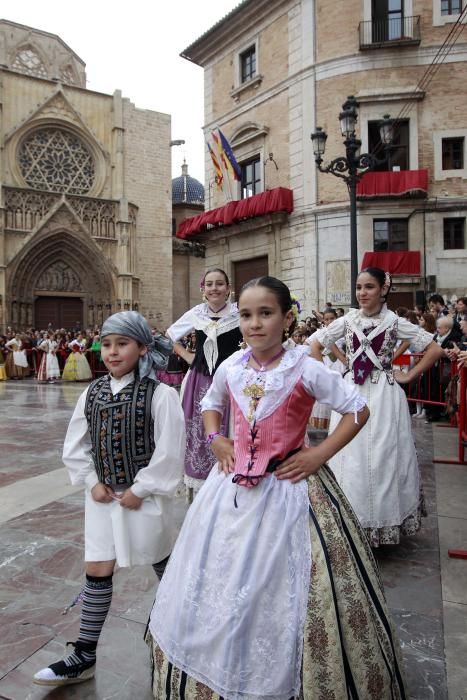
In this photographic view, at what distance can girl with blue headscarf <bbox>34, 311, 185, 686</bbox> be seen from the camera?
227 cm

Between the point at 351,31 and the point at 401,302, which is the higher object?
the point at 351,31

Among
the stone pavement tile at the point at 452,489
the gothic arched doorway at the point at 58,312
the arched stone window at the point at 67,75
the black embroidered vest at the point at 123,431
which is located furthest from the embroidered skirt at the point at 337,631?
the arched stone window at the point at 67,75

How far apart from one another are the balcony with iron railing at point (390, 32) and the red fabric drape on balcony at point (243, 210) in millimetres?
4954

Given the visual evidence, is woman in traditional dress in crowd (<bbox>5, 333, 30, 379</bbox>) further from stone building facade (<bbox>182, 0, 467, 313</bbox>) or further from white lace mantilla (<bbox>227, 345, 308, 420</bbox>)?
white lace mantilla (<bbox>227, 345, 308, 420</bbox>)

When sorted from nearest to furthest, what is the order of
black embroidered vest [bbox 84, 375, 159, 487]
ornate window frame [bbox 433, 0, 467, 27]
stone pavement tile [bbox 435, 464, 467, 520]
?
black embroidered vest [bbox 84, 375, 159, 487] < stone pavement tile [bbox 435, 464, 467, 520] < ornate window frame [bbox 433, 0, 467, 27]

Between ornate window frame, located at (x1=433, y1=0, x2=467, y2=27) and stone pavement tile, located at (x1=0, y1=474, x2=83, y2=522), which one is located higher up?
ornate window frame, located at (x1=433, y1=0, x2=467, y2=27)

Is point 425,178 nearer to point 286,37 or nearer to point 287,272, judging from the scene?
point 287,272

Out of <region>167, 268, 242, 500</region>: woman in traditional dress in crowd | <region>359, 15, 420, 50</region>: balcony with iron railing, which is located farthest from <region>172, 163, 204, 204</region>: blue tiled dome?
<region>167, 268, 242, 500</region>: woman in traditional dress in crowd

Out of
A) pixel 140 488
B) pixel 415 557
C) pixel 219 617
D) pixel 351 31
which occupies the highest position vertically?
pixel 351 31

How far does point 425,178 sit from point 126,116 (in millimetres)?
19346

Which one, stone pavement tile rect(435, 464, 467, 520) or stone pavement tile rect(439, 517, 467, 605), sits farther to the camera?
stone pavement tile rect(435, 464, 467, 520)

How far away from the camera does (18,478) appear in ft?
17.7

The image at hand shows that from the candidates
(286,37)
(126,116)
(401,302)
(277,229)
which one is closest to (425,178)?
(401,302)

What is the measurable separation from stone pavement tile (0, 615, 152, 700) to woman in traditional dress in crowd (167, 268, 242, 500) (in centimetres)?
173
